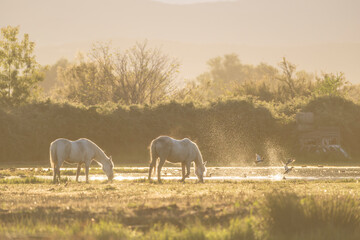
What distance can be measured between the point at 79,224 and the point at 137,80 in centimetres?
6240

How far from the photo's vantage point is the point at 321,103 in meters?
58.4

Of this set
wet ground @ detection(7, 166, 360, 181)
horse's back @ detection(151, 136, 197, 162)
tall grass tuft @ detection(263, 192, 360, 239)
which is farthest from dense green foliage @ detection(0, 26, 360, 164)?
tall grass tuft @ detection(263, 192, 360, 239)

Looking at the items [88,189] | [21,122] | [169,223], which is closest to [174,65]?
[21,122]

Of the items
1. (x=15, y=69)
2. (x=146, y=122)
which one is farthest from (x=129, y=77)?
(x=146, y=122)

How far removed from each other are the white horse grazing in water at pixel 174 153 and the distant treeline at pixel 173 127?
22078 mm

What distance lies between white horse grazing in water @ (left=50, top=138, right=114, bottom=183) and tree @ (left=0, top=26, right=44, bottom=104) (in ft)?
110

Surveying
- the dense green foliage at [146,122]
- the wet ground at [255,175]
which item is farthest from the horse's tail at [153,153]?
the dense green foliage at [146,122]

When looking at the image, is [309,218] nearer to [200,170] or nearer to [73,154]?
[200,170]

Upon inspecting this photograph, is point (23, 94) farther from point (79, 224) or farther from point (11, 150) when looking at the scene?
point (79, 224)

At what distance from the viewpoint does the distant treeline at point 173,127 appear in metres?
50.7

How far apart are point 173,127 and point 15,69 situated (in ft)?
59.5

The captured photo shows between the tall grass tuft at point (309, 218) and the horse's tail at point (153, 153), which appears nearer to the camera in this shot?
the tall grass tuft at point (309, 218)

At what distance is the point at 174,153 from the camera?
27.9m

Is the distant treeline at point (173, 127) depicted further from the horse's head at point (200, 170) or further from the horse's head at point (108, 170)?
the horse's head at point (200, 170)
